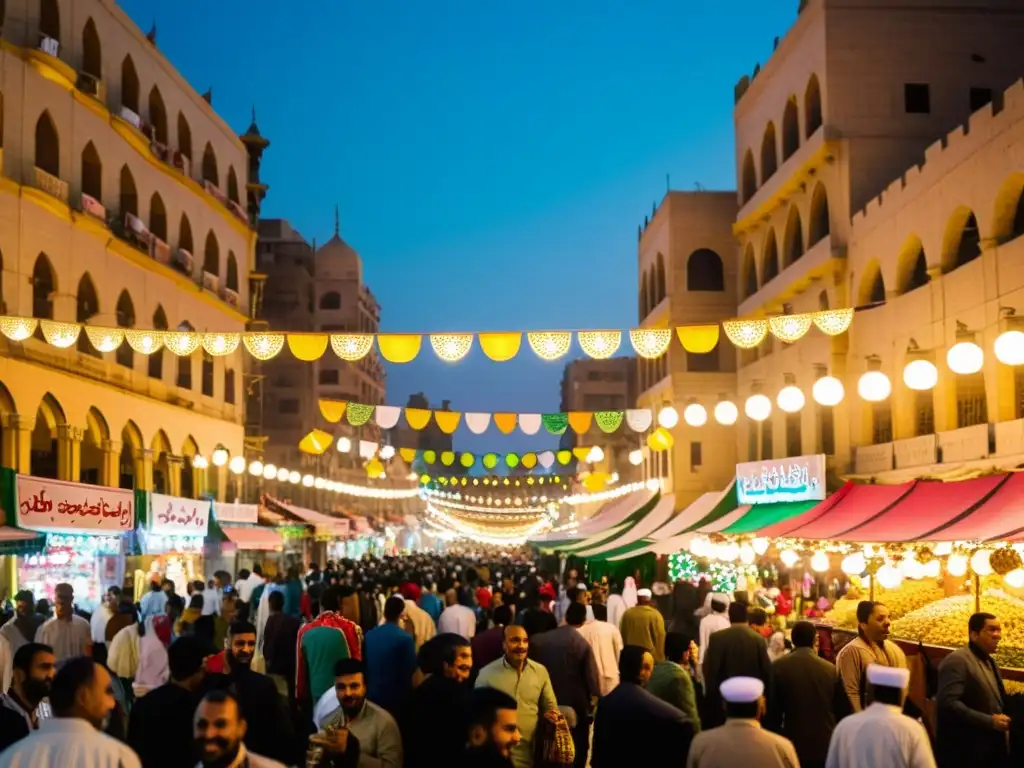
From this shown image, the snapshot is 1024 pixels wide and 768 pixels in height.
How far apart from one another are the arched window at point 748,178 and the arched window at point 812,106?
5.35 meters

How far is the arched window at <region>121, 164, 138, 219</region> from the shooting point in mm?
30500

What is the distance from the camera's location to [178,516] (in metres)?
27.5

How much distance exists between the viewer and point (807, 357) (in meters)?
27.3

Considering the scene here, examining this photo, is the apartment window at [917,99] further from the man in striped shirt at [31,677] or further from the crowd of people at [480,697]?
the man in striped shirt at [31,677]

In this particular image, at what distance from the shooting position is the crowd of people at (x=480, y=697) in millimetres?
5652

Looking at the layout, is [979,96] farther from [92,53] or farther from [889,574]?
[92,53]

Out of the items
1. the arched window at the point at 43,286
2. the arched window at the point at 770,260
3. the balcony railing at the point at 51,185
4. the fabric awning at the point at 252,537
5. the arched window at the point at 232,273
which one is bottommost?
the fabric awning at the point at 252,537

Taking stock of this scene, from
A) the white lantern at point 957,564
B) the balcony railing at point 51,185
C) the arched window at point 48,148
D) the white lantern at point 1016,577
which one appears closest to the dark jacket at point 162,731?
the white lantern at point 1016,577

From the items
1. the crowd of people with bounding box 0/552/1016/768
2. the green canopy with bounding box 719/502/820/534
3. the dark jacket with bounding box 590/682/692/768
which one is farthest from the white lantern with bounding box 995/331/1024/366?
the dark jacket with bounding box 590/682/692/768

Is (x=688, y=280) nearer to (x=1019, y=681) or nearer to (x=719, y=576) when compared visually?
(x=719, y=576)

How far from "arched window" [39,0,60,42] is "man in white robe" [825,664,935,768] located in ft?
78.8

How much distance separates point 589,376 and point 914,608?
265 ft

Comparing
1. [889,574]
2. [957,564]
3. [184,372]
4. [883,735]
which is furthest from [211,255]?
[883,735]

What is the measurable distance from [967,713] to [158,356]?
90.4 ft
